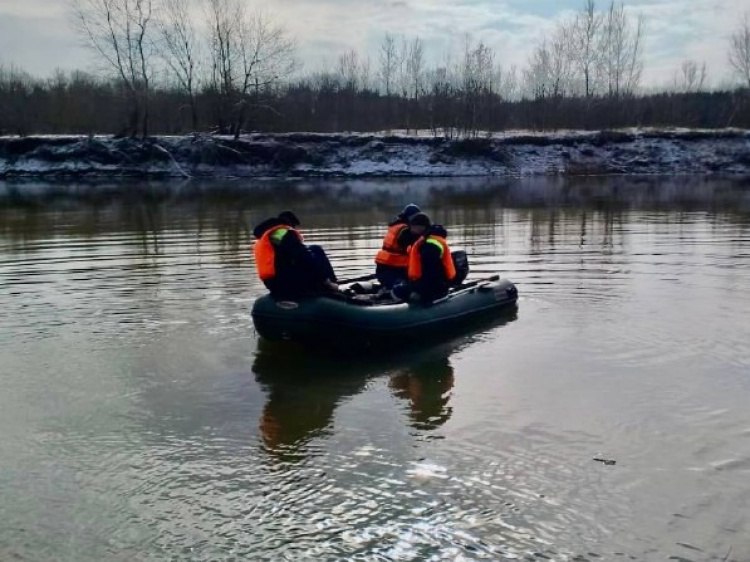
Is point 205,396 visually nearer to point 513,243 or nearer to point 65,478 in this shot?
point 65,478

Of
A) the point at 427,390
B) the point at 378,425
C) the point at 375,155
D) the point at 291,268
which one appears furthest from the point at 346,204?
the point at 378,425

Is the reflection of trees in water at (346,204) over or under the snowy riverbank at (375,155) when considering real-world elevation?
under

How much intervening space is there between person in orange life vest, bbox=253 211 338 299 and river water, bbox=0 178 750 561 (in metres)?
0.81

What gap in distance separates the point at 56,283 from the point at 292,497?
871 centimetres

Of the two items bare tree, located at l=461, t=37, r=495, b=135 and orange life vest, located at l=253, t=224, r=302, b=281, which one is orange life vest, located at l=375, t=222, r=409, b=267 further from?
bare tree, located at l=461, t=37, r=495, b=135

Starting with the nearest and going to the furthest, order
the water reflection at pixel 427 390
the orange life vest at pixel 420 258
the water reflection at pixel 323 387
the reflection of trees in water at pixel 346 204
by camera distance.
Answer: the water reflection at pixel 323 387 → the water reflection at pixel 427 390 → the orange life vest at pixel 420 258 → the reflection of trees in water at pixel 346 204

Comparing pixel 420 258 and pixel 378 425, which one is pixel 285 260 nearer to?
pixel 420 258

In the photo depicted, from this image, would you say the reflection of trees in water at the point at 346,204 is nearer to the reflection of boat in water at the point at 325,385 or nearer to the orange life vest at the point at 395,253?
the orange life vest at the point at 395,253

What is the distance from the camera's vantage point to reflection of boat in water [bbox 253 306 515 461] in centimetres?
638

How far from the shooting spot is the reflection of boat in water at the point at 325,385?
6379 millimetres

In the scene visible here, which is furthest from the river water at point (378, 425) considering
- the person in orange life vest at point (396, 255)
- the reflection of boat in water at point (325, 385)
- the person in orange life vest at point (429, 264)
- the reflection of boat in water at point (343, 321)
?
the person in orange life vest at point (396, 255)

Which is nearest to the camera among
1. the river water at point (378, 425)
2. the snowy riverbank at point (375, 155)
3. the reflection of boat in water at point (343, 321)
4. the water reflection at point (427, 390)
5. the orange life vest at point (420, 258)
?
the river water at point (378, 425)

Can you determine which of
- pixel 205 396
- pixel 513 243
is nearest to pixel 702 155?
pixel 513 243

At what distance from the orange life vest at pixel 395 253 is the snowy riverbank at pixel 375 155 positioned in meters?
35.7
